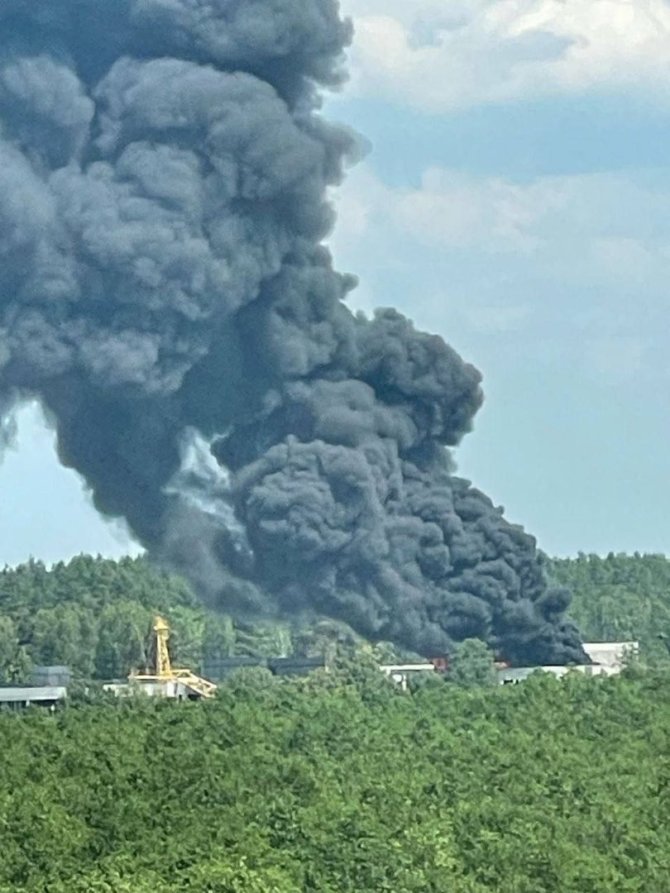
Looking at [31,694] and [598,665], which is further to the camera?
[598,665]

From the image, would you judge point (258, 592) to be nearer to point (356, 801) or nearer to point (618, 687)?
point (356, 801)

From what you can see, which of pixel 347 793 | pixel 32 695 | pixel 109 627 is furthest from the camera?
pixel 109 627

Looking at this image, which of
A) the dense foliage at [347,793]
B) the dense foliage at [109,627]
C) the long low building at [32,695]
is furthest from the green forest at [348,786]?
the dense foliage at [109,627]

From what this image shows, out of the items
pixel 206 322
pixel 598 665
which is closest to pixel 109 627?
pixel 598 665

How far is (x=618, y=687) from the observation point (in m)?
84.8

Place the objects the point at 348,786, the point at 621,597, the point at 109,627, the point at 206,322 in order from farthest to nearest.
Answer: the point at 621,597 < the point at 109,627 < the point at 206,322 < the point at 348,786

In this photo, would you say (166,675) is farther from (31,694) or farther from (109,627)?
(109,627)

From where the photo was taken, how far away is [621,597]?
150125 mm

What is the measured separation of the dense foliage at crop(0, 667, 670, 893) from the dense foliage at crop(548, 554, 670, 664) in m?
36.9

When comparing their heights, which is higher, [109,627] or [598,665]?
[109,627]

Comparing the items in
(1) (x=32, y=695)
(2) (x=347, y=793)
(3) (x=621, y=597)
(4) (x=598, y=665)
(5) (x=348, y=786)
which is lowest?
(2) (x=347, y=793)

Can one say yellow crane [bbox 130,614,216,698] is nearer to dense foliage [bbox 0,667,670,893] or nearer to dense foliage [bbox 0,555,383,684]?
dense foliage [bbox 0,555,383,684]

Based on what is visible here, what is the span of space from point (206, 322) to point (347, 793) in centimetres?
1239

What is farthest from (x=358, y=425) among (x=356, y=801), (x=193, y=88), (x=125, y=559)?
(x=125, y=559)
